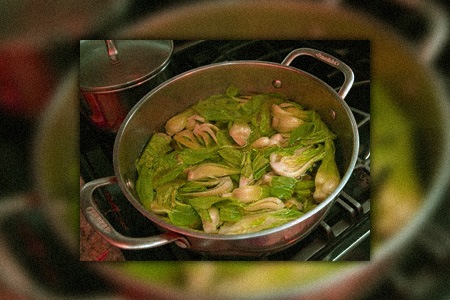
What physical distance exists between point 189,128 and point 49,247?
1.21 feet

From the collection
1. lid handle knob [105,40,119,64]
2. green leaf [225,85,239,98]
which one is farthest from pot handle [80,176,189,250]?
green leaf [225,85,239,98]

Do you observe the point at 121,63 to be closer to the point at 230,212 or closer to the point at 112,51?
the point at 112,51

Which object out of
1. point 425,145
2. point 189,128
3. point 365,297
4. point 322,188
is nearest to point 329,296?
point 365,297

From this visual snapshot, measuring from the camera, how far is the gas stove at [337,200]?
31.4 inches

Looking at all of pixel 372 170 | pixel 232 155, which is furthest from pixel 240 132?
pixel 372 170

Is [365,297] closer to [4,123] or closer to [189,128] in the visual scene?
[189,128]

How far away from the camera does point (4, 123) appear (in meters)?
0.76

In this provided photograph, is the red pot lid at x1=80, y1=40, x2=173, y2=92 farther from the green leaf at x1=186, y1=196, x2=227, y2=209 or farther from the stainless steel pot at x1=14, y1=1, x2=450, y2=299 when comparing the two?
the green leaf at x1=186, y1=196, x2=227, y2=209

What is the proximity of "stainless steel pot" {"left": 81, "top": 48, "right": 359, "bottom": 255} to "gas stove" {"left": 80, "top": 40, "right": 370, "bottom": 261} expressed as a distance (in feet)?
0.08

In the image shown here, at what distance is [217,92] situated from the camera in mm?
959

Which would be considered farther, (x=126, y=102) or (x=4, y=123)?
(x=126, y=102)

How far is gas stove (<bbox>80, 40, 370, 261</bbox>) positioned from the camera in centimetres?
80

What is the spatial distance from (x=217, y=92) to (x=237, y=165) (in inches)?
7.6

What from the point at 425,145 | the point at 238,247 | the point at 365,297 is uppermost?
the point at 425,145
